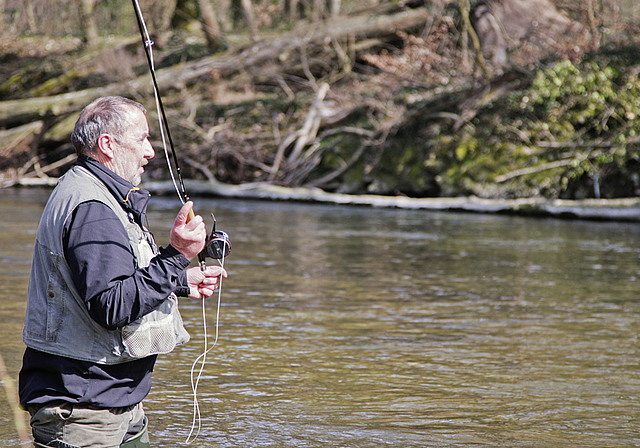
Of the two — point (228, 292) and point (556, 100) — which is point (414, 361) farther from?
point (556, 100)

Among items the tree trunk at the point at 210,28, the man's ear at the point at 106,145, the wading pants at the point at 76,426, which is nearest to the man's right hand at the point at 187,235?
the man's ear at the point at 106,145

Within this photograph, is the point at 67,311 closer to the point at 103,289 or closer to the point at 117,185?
the point at 103,289

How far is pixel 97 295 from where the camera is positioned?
2.56m

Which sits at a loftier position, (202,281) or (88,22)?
(88,22)

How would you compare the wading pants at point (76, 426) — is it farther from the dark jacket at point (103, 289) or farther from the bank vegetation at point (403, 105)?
the bank vegetation at point (403, 105)

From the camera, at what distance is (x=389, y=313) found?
7473mm

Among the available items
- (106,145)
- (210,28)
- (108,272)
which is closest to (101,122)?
(106,145)

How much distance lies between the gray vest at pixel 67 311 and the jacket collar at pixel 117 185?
0.08ft

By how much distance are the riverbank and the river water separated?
12.4 feet

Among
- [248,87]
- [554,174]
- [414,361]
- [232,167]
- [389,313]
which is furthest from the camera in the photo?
[248,87]

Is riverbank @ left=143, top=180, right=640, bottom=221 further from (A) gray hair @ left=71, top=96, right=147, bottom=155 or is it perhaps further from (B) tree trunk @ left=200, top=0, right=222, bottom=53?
(A) gray hair @ left=71, top=96, right=147, bottom=155

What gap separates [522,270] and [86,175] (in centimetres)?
800

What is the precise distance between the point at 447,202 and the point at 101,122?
15.8 meters

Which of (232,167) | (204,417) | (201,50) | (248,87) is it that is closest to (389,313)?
(204,417)
